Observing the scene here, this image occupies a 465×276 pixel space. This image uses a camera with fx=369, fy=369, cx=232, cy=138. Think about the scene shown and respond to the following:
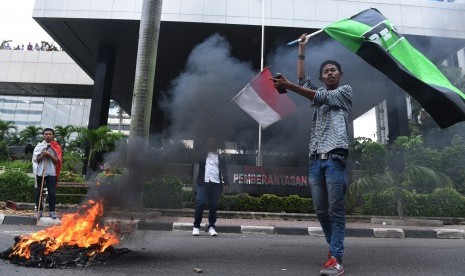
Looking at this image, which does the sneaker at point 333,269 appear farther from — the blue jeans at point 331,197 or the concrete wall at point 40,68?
the concrete wall at point 40,68

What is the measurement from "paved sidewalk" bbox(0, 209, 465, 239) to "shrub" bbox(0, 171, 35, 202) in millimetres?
1685

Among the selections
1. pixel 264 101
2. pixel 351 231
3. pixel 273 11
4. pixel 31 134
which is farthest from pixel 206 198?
pixel 31 134

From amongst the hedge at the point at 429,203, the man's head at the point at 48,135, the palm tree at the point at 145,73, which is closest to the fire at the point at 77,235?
the man's head at the point at 48,135

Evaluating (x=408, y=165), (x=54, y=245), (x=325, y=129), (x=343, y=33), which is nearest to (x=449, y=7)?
(x=408, y=165)

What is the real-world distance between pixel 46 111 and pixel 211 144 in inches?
1595

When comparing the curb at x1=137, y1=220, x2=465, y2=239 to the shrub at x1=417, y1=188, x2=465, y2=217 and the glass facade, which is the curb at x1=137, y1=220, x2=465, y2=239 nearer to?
the shrub at x1=417, y1=188, x2=465, y2=217

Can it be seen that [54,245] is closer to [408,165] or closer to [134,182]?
[134,182]

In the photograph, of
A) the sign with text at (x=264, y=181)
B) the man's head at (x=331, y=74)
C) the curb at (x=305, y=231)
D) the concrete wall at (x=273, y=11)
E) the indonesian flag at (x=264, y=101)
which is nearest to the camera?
the man's head at (x=331, y=74)

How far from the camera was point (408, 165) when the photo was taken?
8.42m

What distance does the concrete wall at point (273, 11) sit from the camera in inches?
480

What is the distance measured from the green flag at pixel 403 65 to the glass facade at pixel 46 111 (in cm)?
A: 3648

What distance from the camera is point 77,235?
3.29m

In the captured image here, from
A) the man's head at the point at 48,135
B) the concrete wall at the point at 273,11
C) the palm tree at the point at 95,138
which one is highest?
the concrete wall at the point at 273,11

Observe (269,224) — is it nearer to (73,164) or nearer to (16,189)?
(16,189)
